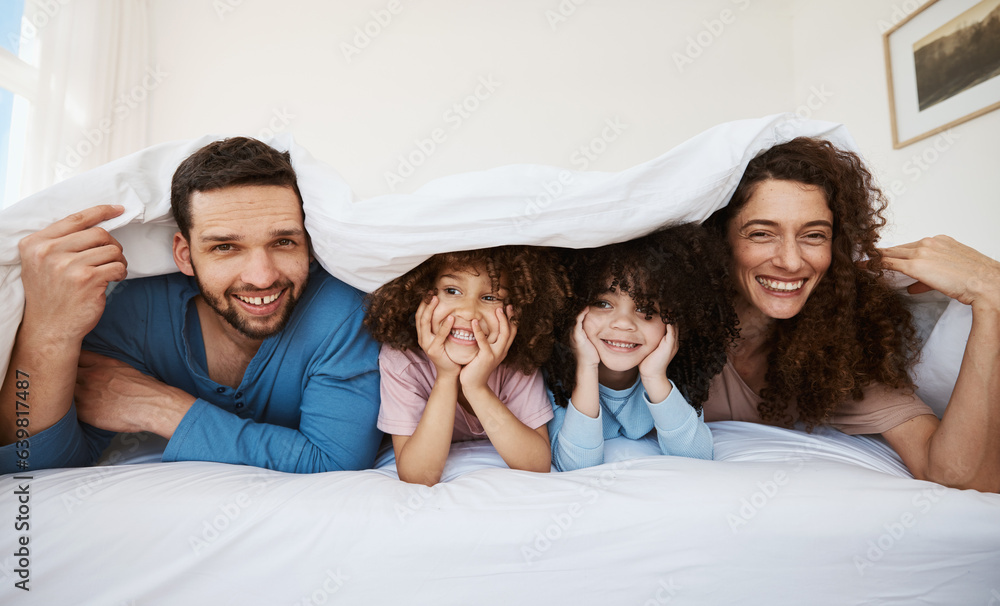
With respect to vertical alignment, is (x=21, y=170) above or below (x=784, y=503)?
above

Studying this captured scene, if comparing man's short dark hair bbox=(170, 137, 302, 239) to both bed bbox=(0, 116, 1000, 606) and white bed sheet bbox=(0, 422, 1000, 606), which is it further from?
white bed sheet bbox=(0, 422, 1000, 606)

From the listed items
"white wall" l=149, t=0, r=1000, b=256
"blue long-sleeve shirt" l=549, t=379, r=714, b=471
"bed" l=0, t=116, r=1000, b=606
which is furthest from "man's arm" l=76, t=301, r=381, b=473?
"white wall" l=149, t=0, r=1000, b=256

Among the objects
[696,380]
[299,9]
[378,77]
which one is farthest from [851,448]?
[299,9]

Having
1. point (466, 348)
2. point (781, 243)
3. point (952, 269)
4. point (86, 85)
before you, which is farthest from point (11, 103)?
point (952, 269)

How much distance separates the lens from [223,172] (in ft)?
3.31

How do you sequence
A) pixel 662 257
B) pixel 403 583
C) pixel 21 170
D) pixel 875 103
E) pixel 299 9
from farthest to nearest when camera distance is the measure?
pixel 299 9, pixel 875 103, pixel 21 170, pixel 662 257, pixel 403 583

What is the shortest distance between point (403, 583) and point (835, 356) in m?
0.96

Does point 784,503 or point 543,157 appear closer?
point 784,503

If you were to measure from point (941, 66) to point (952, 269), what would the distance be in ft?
6.67

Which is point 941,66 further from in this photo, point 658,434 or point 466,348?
point 466,348

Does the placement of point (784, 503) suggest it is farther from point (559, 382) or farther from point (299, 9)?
point (299, 9)

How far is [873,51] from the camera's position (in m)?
2.73

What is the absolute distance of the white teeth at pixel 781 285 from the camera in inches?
41.7

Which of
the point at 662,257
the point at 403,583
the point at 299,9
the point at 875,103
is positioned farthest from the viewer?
the point at 299,9
